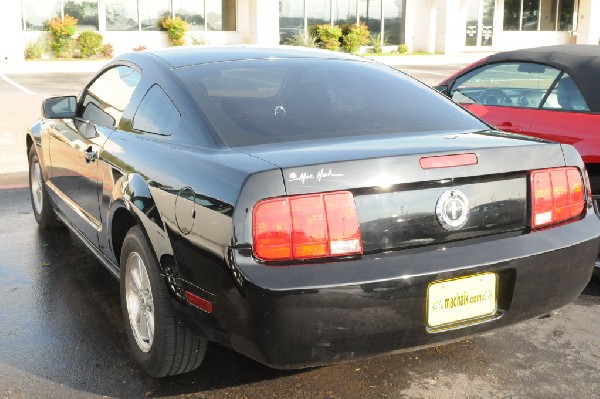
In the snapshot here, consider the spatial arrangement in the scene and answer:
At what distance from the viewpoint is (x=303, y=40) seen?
97.2 ft

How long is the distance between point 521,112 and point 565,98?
312 millimetres

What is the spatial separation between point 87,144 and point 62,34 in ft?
76.7

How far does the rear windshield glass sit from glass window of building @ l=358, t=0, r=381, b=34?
29.5 metres

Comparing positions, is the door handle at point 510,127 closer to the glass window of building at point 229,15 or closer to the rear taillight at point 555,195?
the rear taillight at point 555,195

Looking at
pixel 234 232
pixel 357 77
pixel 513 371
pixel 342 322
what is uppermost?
pixel 357 77

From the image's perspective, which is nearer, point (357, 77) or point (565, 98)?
point (357, 77)

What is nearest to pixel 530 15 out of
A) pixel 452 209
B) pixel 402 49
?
pixel 402 49

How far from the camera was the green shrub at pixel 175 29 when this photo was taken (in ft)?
94.3

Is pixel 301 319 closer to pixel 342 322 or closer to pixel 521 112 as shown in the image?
pixel 342 322

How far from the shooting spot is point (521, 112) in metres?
5.24

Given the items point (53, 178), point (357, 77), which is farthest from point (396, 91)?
point (53, 178)

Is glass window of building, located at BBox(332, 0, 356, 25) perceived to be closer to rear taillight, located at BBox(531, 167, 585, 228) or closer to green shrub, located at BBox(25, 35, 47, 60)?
green shrub, located at BBox(25, 35, 47, 60)

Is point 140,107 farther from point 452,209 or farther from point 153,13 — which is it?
point 153,13

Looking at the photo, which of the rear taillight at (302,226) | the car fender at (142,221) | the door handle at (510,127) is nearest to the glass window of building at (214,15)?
the door handle at (510,127)
